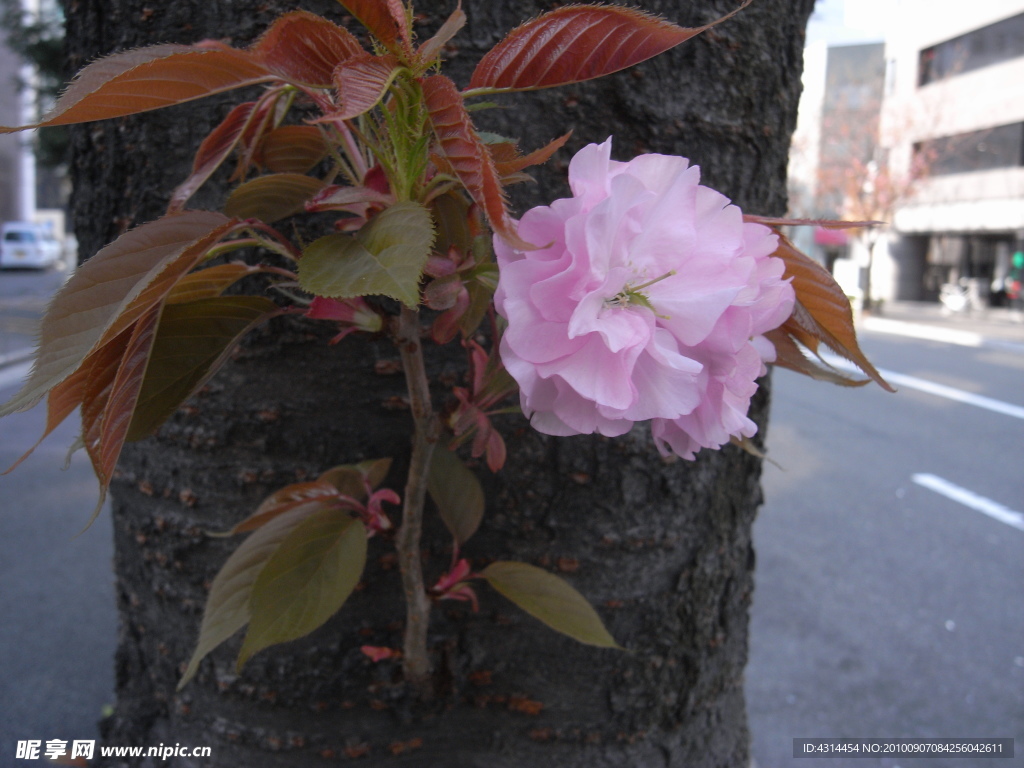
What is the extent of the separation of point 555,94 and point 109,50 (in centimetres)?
51

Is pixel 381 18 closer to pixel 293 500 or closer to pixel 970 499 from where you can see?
pixel 293 500

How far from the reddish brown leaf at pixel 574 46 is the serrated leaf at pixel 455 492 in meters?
0.37

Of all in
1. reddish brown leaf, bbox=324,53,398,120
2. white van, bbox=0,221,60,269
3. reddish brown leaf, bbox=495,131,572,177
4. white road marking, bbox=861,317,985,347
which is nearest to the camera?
reddish brown leaf, bbox=324,53,398,120

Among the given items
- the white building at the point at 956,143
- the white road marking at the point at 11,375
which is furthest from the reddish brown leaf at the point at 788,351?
the white building at the point at 956,143

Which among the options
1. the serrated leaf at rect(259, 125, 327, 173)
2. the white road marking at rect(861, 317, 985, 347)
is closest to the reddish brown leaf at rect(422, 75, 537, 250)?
the serrated leaf at rect(259, 125, 327, 173)

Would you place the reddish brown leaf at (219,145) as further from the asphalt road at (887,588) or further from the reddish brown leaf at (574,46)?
the asphalt road at (887,588)

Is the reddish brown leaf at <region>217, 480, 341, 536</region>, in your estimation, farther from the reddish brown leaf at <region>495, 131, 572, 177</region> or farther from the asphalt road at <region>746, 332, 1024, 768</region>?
the asphalt road at <region>746, 332, 1024, 768</region>

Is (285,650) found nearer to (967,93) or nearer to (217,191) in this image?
(217,191)

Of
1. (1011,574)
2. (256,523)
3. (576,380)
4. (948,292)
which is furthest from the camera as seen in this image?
(948,292)

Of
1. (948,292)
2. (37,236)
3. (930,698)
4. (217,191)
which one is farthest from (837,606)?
(37,236)

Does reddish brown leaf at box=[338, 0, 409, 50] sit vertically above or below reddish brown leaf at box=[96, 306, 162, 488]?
above

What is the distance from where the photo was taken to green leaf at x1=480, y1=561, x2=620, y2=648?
0.65 m

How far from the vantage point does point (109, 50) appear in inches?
30.6

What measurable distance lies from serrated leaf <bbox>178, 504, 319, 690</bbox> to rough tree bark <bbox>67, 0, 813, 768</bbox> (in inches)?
6.4
